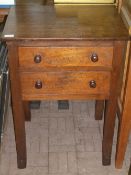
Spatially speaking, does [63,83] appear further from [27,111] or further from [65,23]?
[27,111]

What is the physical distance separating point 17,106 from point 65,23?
1.33ft

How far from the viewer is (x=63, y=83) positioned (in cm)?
122

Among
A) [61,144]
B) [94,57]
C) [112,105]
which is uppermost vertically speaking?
[94,57]

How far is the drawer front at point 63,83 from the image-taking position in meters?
1.20

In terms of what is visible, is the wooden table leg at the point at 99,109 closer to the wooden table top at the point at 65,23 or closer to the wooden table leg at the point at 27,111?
the wooden table leg at the point at 27,111

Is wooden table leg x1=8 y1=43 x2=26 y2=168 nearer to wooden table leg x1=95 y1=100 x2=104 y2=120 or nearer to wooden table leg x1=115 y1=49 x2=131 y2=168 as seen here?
wooden table leg x1=115 y1=49 x2=131 y2=168

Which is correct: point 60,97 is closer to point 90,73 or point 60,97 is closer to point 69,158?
point 90,73

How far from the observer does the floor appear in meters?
1.50

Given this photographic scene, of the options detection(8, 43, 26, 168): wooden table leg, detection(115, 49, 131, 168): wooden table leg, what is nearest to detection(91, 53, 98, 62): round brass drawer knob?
detection(115, 49, 131, 168): wooden table leg

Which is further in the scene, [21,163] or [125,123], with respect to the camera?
[21,163]

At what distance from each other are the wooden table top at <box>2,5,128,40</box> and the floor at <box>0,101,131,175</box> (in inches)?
28.4

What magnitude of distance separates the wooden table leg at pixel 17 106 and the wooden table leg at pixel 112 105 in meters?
0.38

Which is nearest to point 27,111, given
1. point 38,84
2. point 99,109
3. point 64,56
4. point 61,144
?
point 61,144

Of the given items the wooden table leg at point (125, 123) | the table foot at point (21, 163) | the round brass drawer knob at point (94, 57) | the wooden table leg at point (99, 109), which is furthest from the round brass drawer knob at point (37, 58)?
the wooden table leg at point (99, 109)
